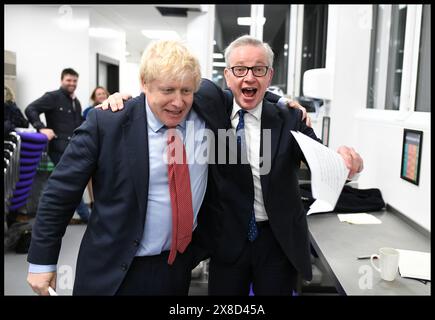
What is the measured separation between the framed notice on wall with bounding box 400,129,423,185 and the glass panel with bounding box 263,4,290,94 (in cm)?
297

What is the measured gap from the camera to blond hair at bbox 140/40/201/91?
113 cm

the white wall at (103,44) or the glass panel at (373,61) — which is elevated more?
the white wall at (103,44)

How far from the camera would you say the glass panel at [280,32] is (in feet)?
16.9

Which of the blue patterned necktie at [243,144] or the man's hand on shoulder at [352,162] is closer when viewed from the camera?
the man's hand on shoulder at [352,162]

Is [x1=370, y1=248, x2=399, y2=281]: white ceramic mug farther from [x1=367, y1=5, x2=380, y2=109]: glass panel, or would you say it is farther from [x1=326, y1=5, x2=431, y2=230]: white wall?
[x1=367, y1=5, x2=380, y2=109]: glass panel

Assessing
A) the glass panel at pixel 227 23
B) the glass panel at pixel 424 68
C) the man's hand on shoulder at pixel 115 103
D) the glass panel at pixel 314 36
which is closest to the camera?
the man's hand on shoulder at pixel 115 103

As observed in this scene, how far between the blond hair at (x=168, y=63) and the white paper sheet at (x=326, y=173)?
398mm

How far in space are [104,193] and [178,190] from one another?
0.22 m

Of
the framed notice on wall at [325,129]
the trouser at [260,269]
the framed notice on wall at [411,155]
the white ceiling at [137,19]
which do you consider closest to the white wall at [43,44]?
the white ceiling at [137,19]

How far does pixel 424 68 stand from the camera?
2363mm

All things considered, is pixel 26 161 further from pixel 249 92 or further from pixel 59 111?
pixel 249 92

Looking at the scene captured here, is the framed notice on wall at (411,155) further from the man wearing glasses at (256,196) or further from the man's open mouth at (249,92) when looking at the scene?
the man's open mouth at (249,92)

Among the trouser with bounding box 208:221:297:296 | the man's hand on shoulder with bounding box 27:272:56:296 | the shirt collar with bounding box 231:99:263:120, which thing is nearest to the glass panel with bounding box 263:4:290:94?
the shirt collar with bounding box 231:99:263:120

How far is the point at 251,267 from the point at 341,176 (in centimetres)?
61
